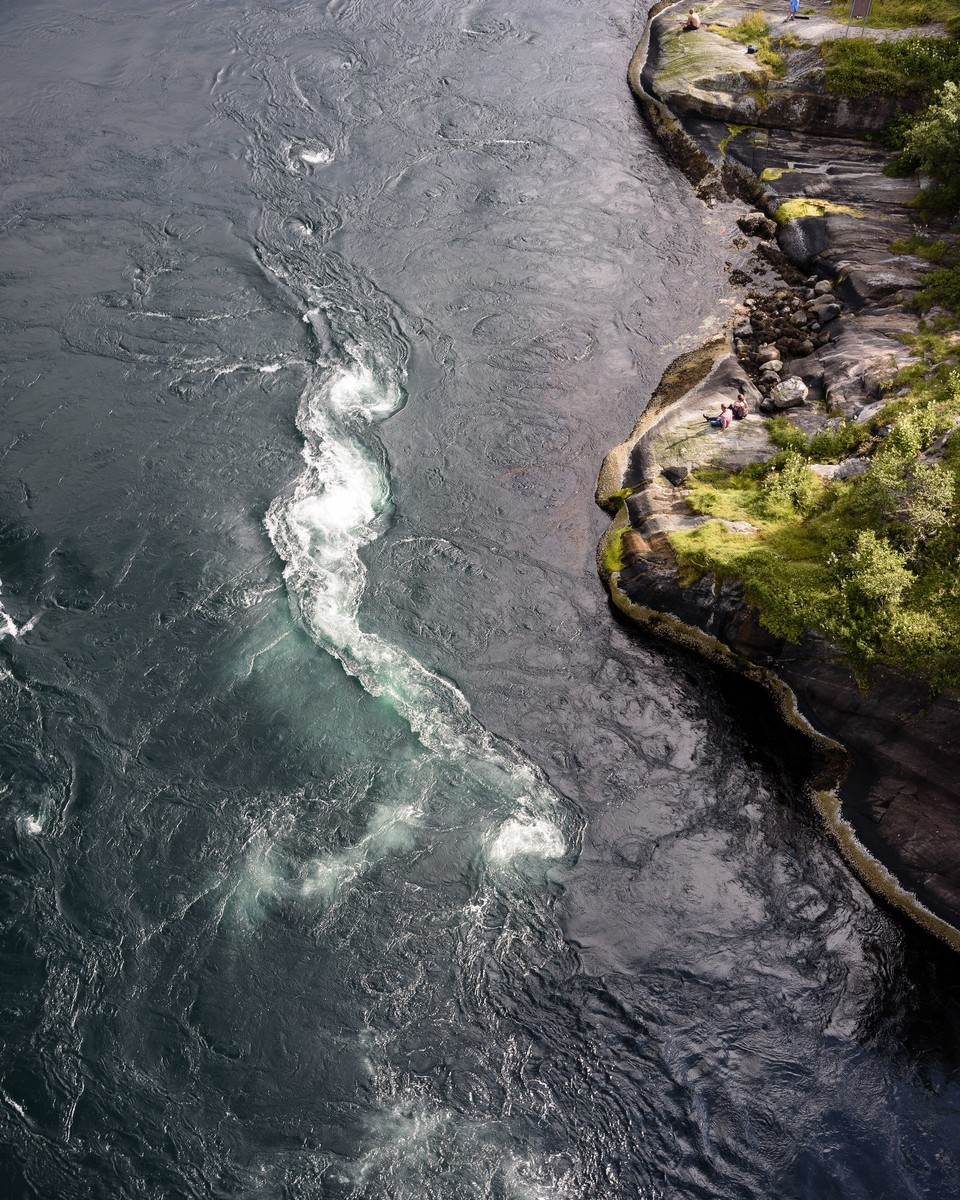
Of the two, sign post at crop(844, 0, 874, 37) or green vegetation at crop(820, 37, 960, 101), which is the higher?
sign post at crop(844, 0, 874, 37)

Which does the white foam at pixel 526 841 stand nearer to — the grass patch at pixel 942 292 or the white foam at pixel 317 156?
the grass patch at pixel 942 292

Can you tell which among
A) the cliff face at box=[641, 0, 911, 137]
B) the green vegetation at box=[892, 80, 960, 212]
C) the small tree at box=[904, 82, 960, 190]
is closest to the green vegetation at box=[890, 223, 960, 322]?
the green vegetation at box=[892, 80, 960, 212]

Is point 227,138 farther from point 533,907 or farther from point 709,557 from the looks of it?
point 533,907

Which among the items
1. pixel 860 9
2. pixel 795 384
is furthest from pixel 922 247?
pixel 860 9

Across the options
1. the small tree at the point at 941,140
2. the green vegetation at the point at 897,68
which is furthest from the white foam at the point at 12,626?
the green vegetation at the point at 897,68

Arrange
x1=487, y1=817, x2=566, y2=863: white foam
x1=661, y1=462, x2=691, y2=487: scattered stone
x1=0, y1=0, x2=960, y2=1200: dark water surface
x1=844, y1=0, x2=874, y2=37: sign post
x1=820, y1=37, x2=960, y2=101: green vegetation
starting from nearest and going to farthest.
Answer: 1. x1=0, y1=0, x2=960, y2=1200: dark water surface
2. x1=487, y1=817, x2=566, y2=863: white foam
3. x1=661, y1=462, x2=691, y2=487: scattered stone
4. x1=844, y1=0, x2=874, y2=37: sign post
5. x1=820, y1=37, x2=960, y2=101: green vegetation

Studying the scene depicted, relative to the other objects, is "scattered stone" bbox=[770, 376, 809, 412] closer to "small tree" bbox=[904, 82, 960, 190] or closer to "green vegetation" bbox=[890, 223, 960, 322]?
Result: "green vegetation" bbox=[890, 223, 960, 322]

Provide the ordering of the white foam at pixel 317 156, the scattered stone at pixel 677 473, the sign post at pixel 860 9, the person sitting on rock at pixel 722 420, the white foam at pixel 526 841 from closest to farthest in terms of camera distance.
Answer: the white foam at pixel 526 841, the scattered stone at pixel 677 473, the person sitting on rock at pixel 722 420, the sign post at pixel 860 9, the white foam at pixel 317 156
